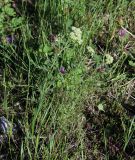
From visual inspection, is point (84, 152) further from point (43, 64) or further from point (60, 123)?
point (43, 64)

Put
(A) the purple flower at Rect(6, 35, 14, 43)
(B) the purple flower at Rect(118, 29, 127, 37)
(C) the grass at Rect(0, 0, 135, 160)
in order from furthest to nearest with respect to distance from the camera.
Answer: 1. (B) the purple flower at Rect(118, 29, 127, 37)
2. (A) the purple flower at Rect(6, 35, 14, 43)
3. (C) the grass at Rect(0, 0, 135, 160)

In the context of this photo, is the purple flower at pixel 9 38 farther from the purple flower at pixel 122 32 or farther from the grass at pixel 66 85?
the purple flower at pixel 122 32

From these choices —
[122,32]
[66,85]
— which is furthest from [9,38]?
[122,32]

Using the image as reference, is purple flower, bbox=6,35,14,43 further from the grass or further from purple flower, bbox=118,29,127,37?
purple flower, bbox=118,29,127,37

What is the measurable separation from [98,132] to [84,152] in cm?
23

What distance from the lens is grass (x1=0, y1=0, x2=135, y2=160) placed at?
8.21ft

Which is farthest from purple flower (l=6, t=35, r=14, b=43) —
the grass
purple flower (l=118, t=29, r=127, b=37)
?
purple flower (l=118, t=29, r=127, b=37)

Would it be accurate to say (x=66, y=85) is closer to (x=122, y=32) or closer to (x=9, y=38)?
(x=9, y=38)

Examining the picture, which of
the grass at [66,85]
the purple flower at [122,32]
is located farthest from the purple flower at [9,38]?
the purple flower at [122,32]

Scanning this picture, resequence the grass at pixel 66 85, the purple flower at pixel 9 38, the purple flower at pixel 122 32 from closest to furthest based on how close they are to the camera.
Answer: the grass at pixel 66 85 < the purple flower at pixel 9 38 < the purple flower at pixel 122 32

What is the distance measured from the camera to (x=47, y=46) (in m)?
2.74

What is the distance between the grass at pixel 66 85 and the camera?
→ 2.50 meters

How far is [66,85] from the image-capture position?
8.77 ft

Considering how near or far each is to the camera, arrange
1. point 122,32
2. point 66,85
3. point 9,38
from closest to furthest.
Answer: point 66,85 → point 9,38 → point 122,32
